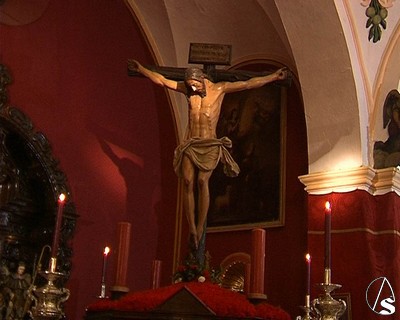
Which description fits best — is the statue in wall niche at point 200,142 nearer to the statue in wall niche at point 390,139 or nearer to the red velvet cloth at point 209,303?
the red velvet cloth at point 209,303

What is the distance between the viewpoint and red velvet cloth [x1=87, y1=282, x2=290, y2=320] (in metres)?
3.57

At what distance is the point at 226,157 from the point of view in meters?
4.61

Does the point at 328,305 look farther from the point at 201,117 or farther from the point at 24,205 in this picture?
the point at 24,205

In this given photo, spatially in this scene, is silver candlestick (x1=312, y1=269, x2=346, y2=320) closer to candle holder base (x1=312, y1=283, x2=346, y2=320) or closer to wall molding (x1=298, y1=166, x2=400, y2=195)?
candle holder base (x1=312, y1=283, x2=346, y2=320)

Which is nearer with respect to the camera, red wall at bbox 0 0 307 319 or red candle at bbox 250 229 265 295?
red candle at bbox 250 229 265 295

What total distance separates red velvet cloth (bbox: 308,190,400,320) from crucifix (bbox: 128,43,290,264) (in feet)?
5.75

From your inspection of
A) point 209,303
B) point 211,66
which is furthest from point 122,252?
point 211,66

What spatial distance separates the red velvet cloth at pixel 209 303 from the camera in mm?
3574

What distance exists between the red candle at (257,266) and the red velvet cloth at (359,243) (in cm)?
242

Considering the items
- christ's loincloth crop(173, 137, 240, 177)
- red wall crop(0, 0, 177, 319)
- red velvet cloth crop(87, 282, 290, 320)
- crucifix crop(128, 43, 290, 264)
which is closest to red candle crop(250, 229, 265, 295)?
red velvet cloth crop(87, 282, 290, 320)

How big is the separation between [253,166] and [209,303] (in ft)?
13.3

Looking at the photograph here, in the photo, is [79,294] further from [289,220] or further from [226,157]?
[226,157]

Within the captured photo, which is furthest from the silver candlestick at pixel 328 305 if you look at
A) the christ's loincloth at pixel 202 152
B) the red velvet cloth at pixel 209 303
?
the christ's loincloth at pixel 202 152

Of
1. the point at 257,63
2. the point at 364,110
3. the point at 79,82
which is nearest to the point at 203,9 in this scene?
the point at 257,63
